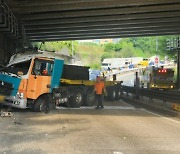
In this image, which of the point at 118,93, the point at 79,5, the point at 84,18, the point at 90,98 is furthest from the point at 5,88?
the point at 118,93

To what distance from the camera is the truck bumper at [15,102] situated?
1695cm

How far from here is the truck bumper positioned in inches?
667

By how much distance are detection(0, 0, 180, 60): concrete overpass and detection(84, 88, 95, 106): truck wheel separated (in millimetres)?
4572

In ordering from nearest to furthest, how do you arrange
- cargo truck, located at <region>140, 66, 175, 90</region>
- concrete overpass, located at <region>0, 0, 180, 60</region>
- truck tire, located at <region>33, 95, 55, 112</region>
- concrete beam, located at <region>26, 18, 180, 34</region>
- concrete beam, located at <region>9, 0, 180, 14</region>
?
1. truck tire, located at <region>33, 95, 55, 112</region>
2. concrete beam, located at <region>9, 0, 180, 14</region>
3. concrete overpass, located at <region>0, 0, 180, 60</region>
4. concrete beam, located at <region>26, 18, 180, 34</region>
5. cargo truck, located at <region>140, 66, 175, 90</region>

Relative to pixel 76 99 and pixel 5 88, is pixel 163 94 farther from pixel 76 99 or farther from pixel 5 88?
pixel 5 88

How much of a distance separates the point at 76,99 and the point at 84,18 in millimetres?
6154

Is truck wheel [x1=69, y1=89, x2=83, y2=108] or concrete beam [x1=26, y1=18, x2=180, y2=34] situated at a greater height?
concrete beam [x1=26, y1=18, x2=180, y2=34]

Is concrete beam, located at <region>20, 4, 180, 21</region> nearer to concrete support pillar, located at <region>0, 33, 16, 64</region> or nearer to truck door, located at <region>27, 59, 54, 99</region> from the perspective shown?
concrete support pillar, located at <region>0, 33, 16, 64</region>

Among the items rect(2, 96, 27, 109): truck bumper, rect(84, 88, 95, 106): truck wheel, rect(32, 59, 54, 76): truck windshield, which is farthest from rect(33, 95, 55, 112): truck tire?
rect(84, 88, 95, 106): truck wheel

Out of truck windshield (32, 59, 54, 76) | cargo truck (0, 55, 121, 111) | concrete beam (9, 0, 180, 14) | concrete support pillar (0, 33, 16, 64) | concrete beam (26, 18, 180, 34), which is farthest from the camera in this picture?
concrete beam (26, 18, 180, 34)

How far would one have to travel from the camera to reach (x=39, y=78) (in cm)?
1764

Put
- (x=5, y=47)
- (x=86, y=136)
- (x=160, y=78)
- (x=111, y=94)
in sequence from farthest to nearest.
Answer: (x=160, y=78), (x=111, y=94), (x=5, y=47), (x=86, y=136)

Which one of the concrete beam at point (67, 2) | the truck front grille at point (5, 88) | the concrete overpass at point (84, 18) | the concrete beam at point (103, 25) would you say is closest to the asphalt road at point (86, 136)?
the truck front grille at point (5, 88)

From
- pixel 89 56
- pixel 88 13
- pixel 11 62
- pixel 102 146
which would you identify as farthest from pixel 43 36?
pixel 89 56
